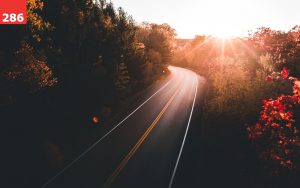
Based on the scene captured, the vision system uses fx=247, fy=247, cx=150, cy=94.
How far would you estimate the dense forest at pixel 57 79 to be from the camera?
45.0ft

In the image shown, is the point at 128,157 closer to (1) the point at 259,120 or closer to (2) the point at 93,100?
(2) the point at 93,100

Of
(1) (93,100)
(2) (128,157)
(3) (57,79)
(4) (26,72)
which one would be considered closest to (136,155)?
(2) (128,157)

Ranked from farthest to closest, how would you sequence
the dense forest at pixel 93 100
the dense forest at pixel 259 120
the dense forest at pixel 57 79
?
the dense forest at pixel 57 79 → the dense forest at pixel 93 100 → the dense forest at pixel 259 120

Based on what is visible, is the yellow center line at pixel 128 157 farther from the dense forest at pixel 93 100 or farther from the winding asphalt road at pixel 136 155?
the dense forest at pixel 93 100

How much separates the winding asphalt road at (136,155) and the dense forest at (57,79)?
1340 mm

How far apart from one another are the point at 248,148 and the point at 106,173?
9.50 meters

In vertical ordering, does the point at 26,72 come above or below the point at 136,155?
above

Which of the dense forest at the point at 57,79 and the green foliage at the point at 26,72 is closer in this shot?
the green foliage at the point at 26,72

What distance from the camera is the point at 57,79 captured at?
19.2 metres

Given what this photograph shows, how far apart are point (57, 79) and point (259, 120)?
15066 mm

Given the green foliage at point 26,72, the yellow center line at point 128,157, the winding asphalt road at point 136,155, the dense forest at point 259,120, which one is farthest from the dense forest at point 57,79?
the dense forest at point 259,120

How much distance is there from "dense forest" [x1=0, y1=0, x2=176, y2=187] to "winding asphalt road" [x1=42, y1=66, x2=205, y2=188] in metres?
1.34

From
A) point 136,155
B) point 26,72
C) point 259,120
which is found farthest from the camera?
point 259,120

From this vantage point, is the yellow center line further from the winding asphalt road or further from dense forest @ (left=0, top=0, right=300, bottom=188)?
dense forest @ (left=0, top=0, right=300, bottom=188)
